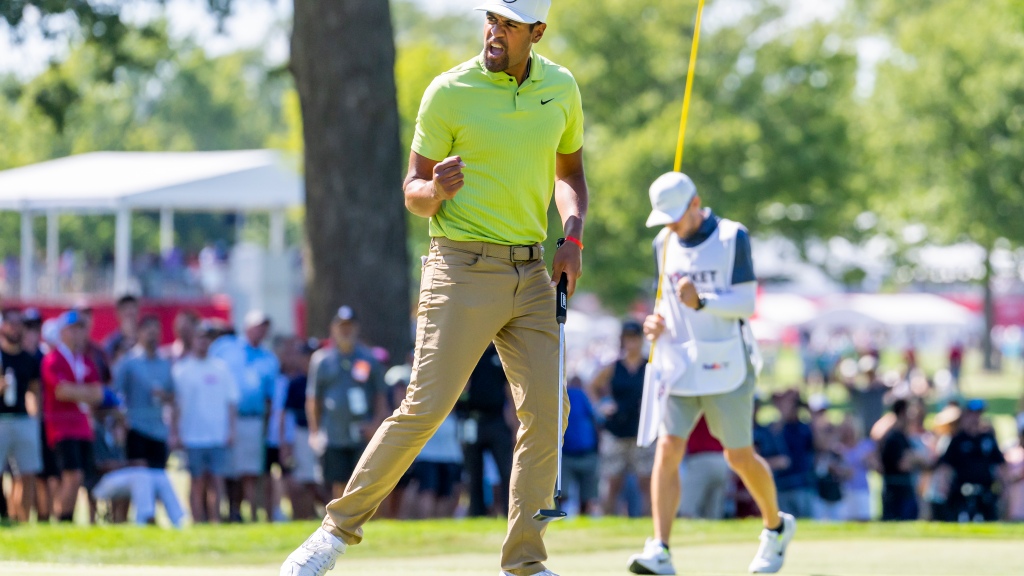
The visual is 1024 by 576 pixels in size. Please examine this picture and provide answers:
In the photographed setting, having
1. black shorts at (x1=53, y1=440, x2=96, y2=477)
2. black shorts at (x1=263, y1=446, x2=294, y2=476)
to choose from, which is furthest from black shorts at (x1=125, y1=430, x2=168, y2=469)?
black shorts at (x1=263, y1=446, x2=294, y2=476)

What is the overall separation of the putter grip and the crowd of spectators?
7002mm

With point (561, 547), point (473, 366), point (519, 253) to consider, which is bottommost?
point (561, 547)

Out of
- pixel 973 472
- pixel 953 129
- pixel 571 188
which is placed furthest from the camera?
A: pixel 953 129

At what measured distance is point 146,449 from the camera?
1365 centimetres

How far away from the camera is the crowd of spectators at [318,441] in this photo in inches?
516

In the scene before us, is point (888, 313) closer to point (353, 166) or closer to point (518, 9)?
point (353, 166)

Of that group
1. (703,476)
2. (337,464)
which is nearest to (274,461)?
(337,464)

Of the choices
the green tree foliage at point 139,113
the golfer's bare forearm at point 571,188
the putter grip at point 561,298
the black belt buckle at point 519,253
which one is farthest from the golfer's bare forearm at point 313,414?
the black belt buckle at point 519,253

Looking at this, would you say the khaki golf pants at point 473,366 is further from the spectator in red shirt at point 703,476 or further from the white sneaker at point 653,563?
the spectator in red shirt at point 703,476

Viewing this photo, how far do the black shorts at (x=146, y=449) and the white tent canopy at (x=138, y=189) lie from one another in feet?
60.7

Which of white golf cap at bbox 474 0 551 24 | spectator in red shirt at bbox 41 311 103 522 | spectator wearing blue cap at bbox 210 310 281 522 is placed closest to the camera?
white golf cap at bbox 474 0 551 24

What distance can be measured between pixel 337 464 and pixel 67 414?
2.31 meters

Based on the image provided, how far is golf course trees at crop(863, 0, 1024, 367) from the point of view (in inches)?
1732

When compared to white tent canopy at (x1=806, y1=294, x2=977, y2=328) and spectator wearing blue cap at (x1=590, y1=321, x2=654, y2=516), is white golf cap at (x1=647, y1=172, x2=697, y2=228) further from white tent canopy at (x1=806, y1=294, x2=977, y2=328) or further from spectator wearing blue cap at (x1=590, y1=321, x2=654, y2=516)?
white tent canopy at (x1=806, y1=294, x2=977, y2=328)
